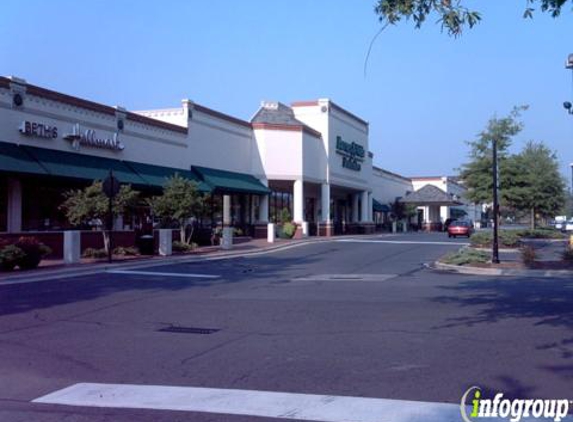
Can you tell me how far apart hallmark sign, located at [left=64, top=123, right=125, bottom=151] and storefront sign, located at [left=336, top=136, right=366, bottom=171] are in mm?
25170

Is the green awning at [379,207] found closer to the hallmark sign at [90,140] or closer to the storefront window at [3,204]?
the hallmark sign at [90,140]

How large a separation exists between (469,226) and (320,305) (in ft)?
144

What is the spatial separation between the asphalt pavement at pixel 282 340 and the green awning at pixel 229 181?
1970 cm

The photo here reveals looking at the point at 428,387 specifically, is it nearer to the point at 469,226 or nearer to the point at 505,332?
the point at 505,332

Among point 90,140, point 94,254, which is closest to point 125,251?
point 94,254

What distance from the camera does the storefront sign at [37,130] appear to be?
87.5 ft

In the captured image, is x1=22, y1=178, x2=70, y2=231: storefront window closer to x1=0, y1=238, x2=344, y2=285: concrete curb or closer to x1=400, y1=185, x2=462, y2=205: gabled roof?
x1=0, y1=238, x2=344, y2=285: concrete curb

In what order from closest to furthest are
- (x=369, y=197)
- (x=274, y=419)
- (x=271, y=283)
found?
1. (x=274, y=419)
2. (x=271, y=283)
3. (x=369, y=197)

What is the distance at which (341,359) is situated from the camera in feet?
30.0

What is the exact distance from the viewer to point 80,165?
2872 centimetres

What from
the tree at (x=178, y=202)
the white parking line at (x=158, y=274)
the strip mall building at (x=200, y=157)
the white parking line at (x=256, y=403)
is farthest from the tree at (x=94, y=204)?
the white parking line at (x=256, y=403)

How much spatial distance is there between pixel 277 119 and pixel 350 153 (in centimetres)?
972

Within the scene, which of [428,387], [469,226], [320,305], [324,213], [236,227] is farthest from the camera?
[469,226]

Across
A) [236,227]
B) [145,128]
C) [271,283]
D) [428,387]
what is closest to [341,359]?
[428,387]
